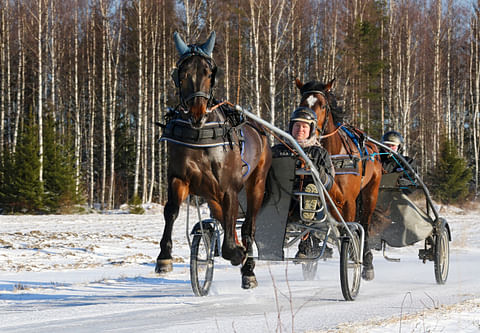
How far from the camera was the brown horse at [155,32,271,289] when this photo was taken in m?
4.94

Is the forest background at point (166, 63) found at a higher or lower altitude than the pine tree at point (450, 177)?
higher

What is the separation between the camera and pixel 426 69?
34.7 metres

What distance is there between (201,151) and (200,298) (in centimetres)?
141

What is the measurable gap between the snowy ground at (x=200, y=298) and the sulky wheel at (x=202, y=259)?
0.42 feet

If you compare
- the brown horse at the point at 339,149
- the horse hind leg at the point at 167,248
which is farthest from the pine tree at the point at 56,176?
the horse hind leg at the point at 167,248

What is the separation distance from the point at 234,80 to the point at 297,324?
940 inches

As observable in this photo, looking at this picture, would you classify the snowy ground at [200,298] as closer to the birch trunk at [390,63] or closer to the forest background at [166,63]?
the forest background at [166,63]

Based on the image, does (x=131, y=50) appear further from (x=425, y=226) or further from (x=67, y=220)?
(x=425, y=226)

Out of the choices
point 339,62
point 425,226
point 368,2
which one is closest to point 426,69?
point 368,2

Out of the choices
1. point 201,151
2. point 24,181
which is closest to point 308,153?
point 201,151

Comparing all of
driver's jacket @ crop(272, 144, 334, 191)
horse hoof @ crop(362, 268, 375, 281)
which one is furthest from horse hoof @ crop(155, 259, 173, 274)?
horse hoof @ crop(362, 268, 375, 281)

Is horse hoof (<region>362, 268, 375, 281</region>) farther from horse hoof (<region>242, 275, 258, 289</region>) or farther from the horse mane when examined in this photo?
horse hoof (<region>242, 275, 258, 289</region>)

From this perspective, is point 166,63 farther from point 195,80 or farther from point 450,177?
point 195,80

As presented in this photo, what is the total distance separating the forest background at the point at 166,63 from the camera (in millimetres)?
24578
